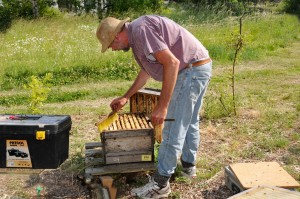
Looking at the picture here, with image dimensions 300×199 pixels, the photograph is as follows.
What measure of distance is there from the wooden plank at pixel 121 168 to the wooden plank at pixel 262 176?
3.06 ft

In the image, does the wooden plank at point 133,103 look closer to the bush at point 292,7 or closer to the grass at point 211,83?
the grass at point 211,83

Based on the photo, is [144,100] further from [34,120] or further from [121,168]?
[34,120]

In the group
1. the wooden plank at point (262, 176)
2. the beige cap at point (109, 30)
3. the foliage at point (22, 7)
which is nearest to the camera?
the beige cap at point (109, 30)

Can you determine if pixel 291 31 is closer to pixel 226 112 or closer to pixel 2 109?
pixel 226 112

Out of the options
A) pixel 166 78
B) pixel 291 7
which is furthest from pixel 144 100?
pixel 291 7

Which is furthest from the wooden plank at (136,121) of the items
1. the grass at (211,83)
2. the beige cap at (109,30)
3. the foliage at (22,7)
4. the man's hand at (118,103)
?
the foliage at (22,7)

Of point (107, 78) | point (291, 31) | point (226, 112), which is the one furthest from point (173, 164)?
point (291, 31)

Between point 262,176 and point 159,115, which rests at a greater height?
point 159,115

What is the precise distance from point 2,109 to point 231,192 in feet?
17.5

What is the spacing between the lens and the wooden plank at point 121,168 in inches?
169

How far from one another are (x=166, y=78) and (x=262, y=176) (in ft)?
4.86

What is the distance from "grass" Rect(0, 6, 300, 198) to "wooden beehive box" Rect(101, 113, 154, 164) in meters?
0.64

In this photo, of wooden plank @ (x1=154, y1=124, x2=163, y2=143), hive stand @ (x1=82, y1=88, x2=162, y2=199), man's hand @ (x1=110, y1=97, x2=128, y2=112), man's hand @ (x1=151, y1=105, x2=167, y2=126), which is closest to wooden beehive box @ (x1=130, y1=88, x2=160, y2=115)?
wooden plank @ (x1=154, y1=124, x2=163, y2=143)

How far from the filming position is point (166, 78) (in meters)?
3.52
